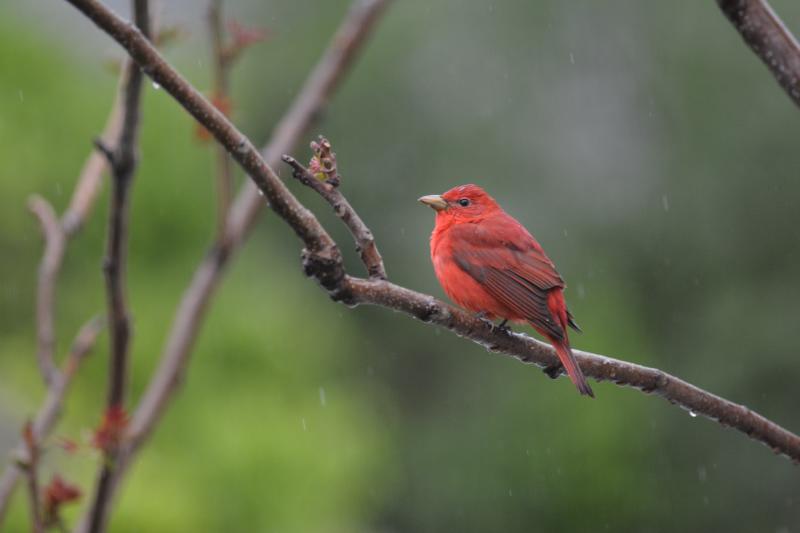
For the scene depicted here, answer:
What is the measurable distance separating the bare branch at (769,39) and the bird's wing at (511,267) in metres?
1.21

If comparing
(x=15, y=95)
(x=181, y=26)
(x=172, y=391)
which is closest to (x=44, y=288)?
(x=172, y=391)

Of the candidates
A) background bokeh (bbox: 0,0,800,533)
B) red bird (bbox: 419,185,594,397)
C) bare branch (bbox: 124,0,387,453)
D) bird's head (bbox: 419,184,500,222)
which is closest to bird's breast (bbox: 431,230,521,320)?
red bird (bbox: 419,185,594,397)

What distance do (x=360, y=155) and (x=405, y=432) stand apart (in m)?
3.62

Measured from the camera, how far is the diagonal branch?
1.60m

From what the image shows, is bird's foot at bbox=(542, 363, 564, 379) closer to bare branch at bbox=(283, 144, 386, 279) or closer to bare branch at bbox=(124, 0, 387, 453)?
bare branch at bbox=(283, 144, 386, 279)

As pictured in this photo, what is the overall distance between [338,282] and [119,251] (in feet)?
2.09

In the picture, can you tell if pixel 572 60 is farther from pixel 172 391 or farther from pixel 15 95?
pixel 172 391

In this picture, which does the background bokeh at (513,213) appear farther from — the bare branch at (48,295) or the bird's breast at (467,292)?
the bare branch at (48,295)

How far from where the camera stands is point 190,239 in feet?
36.3

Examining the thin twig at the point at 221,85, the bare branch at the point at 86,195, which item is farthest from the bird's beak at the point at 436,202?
the bare branch at the point at 86,195

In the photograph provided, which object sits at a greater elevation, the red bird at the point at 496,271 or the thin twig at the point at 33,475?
the thin twig at the point at 33,475

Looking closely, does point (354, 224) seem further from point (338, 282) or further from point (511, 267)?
point (511, 267)

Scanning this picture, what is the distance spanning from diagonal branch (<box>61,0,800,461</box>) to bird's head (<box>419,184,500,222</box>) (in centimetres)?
134

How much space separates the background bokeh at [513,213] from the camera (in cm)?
1042
